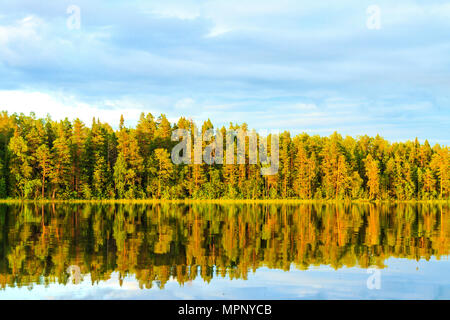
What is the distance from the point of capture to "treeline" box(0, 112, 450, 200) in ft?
301

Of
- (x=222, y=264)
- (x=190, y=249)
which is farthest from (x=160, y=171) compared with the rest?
(x=222, y=264)

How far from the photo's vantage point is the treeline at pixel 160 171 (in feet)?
301

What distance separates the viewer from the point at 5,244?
26312 mm

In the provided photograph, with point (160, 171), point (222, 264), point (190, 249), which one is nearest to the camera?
point (222, 264)

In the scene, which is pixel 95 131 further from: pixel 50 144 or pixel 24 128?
pixel 24 128

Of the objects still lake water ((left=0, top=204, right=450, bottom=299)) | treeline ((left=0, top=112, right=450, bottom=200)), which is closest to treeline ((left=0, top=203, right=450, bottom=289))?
still lake water ((left=0, top=204, right=450, bottom=299))

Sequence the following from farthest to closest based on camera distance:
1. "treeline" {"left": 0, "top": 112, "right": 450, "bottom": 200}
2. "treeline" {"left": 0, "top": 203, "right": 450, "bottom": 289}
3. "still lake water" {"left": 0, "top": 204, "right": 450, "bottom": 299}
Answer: "treeline" {"left": 0, "top": 112, "right": 450, "bottom": 200} < "treeline" {"left": 0, "top": 203, "right": 450, "bottom": 289} < "still lake water" {"left": 0, "top": 204, "right": 450, "bottom": 299}

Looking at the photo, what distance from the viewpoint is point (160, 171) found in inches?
3809

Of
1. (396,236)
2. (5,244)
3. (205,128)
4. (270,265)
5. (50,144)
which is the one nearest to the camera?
(270,265)

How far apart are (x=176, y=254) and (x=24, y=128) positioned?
299ft

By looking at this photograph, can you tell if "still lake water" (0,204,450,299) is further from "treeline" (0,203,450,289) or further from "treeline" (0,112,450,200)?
"treeline" (0,112,450,200)

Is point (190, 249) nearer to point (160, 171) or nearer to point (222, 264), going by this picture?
point (222, 264)

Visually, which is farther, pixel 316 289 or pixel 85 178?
pixel 85 178
